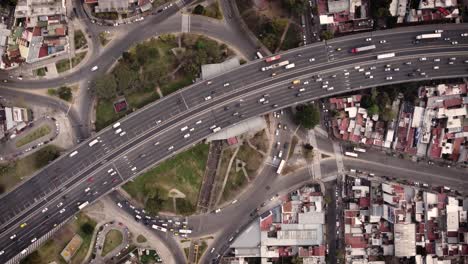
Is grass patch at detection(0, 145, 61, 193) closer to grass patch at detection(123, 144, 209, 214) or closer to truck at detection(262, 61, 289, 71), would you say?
grass patch at detection(123, 144, 209, 214)

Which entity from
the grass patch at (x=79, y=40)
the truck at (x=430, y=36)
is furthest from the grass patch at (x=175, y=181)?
the truck at (x=430, y=36)

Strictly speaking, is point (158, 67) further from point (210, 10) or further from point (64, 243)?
point (64, 243)

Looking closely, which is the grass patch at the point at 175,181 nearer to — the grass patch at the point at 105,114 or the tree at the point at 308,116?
the grass patch at the point at 105,114

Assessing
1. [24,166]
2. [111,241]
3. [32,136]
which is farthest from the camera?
[111,241]

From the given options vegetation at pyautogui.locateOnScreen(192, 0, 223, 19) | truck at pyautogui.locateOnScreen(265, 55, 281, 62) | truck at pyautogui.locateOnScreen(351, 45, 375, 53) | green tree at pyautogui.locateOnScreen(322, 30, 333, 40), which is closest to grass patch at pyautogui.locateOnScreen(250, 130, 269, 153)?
truck at pyautogui.locateOnScreen(265, 55, 281, 62)

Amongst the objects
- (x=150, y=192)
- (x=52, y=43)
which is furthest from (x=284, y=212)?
(x=52, y=43)

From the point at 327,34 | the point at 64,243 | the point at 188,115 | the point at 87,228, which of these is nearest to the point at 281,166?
the point at 188,115

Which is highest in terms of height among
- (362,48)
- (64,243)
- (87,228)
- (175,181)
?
(362,48)
